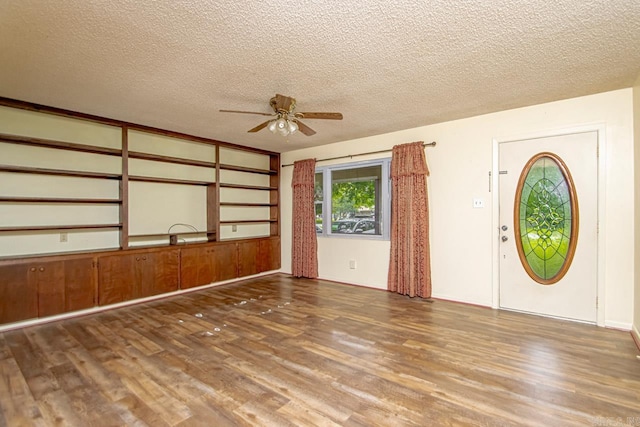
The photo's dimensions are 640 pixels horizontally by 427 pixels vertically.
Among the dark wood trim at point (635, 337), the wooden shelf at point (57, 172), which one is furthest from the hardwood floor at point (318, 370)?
the wooden shelf at point (57, 172)

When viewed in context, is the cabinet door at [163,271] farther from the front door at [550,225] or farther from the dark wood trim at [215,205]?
the front door at [550,225]

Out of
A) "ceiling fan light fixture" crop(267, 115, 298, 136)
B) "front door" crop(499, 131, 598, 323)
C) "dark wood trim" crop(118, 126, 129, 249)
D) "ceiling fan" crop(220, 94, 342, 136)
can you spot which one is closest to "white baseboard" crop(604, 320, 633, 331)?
"front door" crop(499, 131, 598, 323)

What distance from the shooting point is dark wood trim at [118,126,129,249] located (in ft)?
13.3

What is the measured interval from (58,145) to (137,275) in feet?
5.96

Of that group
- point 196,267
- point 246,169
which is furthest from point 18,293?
point 246,169

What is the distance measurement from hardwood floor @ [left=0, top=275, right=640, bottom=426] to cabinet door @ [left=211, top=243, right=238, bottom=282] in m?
1.33

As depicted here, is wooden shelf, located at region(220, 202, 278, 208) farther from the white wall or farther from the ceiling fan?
the ceiling fan

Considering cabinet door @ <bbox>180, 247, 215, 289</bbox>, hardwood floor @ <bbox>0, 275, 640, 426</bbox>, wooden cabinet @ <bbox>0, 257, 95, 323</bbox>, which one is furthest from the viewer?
cabinet door @ <bbox>180, 247, 215, 289</bbox>

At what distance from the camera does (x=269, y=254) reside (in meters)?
5.92

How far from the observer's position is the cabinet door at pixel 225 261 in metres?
5.01

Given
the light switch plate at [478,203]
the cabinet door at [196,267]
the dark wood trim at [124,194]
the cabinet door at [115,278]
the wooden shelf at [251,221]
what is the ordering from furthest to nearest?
1. the wooden shelf at [251,221]
2. the cabinet door at [196,267]
3. the dark wood trim at [124,194]
4. the light switch plate at [478,203]
5. the cabinet door at [115,278]

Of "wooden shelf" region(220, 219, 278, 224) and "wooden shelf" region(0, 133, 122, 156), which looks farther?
"wooden shelf" region(220, 219, 278, 224)

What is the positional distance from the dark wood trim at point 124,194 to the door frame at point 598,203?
4.73m

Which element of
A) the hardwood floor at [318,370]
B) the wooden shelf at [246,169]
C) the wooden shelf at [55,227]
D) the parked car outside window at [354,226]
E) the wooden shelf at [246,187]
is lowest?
the hardwood floor at [318,370]
